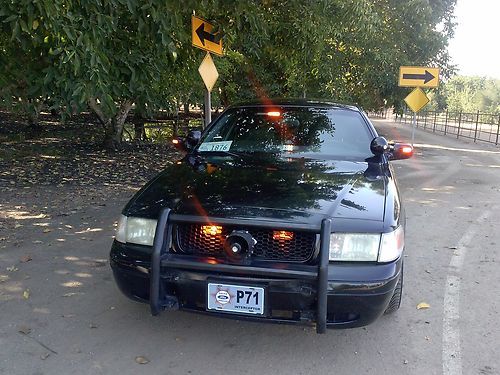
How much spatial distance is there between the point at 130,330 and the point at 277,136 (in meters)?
2.12

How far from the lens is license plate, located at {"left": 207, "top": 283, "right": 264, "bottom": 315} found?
2.72m

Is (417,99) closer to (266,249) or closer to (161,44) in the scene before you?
(161,44)

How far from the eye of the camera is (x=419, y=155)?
15031 mm

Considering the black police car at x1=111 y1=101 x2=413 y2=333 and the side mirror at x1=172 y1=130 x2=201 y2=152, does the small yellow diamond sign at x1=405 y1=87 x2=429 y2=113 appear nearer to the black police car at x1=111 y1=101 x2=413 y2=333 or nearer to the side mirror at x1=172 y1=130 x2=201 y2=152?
the side mirror at x1=172 y1=130 x2=201 y2=152

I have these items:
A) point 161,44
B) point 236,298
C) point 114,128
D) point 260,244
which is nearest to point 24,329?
point 236,298

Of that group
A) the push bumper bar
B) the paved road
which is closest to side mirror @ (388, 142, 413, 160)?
the paved road

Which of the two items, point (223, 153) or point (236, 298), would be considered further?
point (223, 153)

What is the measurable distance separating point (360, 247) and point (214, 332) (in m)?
→ 1.25

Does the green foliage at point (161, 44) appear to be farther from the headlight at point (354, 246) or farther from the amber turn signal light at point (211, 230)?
the headlight at point (354, 246)

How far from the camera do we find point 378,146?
4023 mm

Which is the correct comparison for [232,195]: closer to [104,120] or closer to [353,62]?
[104,120]

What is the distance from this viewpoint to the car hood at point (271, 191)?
9.34ft

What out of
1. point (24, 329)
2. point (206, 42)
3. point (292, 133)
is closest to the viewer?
point (24, 329)

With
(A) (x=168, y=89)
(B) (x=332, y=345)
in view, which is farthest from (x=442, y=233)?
(A) (x=168, y=89)
